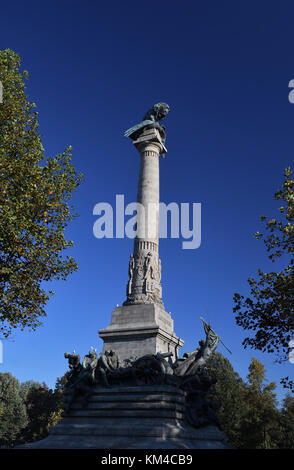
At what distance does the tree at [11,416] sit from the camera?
61.4 meters

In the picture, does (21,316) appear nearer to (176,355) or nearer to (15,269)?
(15,269)

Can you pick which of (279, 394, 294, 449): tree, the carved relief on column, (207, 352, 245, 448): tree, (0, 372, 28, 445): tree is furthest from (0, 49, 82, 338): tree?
(0, 372, 28, 445): tree

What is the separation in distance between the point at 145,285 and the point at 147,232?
354cm

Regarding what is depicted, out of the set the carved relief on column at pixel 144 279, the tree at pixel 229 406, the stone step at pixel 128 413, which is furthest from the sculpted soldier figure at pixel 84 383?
the tree at pixel 229 406

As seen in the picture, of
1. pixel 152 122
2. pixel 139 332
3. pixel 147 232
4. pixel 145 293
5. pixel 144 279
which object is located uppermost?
pixel 152 122

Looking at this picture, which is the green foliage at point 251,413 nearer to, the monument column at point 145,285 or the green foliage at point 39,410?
the monument column at point 145,285

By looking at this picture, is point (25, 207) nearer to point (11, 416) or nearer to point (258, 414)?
point (258, 414)

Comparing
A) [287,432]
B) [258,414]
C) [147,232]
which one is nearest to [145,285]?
[147,232]

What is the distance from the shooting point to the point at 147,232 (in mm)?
24719

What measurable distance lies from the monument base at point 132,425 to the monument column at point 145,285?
3448mm

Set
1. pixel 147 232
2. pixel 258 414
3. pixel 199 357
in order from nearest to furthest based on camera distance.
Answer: pixel 199 357, pixel 147 232, pixel 258 414
